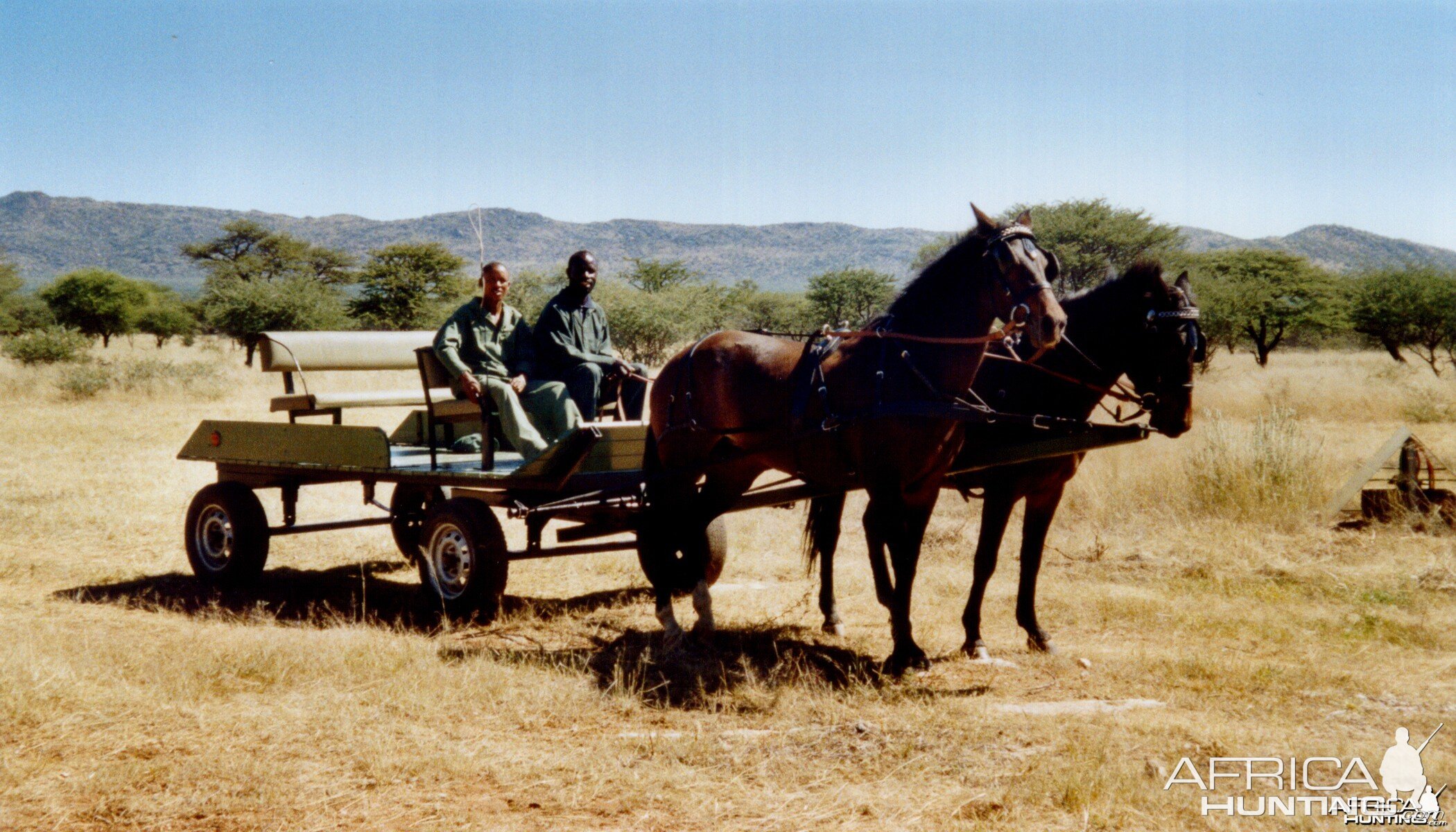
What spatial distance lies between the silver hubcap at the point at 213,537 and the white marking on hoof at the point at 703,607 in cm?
363

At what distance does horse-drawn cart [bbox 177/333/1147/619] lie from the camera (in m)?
6.25

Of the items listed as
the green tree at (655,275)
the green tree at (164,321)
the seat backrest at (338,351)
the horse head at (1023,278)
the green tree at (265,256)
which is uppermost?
the green tree at (265,256)

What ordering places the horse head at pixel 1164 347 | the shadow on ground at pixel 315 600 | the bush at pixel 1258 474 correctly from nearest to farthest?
the horse head at pixel 1164 347
the shadow on ground at pixel 315 600
the bush at pixel 1258 474

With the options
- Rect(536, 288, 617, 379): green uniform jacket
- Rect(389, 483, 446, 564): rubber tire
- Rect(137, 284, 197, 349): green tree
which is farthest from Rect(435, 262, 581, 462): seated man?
Rect(137, 284, 197, 349): green tree

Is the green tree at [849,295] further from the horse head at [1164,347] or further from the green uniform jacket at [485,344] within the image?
the horse head at [1164,347]

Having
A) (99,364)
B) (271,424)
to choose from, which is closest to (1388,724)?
(271,424)

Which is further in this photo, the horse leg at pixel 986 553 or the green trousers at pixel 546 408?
the green trousers at pixel 546 408

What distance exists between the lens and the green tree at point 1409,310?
90.4 ft

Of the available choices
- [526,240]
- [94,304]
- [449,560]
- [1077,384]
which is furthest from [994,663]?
[526,240]

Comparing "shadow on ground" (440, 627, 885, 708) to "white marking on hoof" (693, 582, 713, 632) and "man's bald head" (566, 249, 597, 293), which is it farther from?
"man's bald head" (566, 249, 597, 293)

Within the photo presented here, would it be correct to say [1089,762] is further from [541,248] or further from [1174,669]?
[541,248]

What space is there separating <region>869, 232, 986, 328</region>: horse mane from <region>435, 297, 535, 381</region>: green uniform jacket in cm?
279

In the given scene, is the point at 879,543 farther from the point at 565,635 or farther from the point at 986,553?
the point at 565,635

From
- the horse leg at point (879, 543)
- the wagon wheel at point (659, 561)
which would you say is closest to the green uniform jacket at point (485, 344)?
the wagon wheel at point (659, 561)
